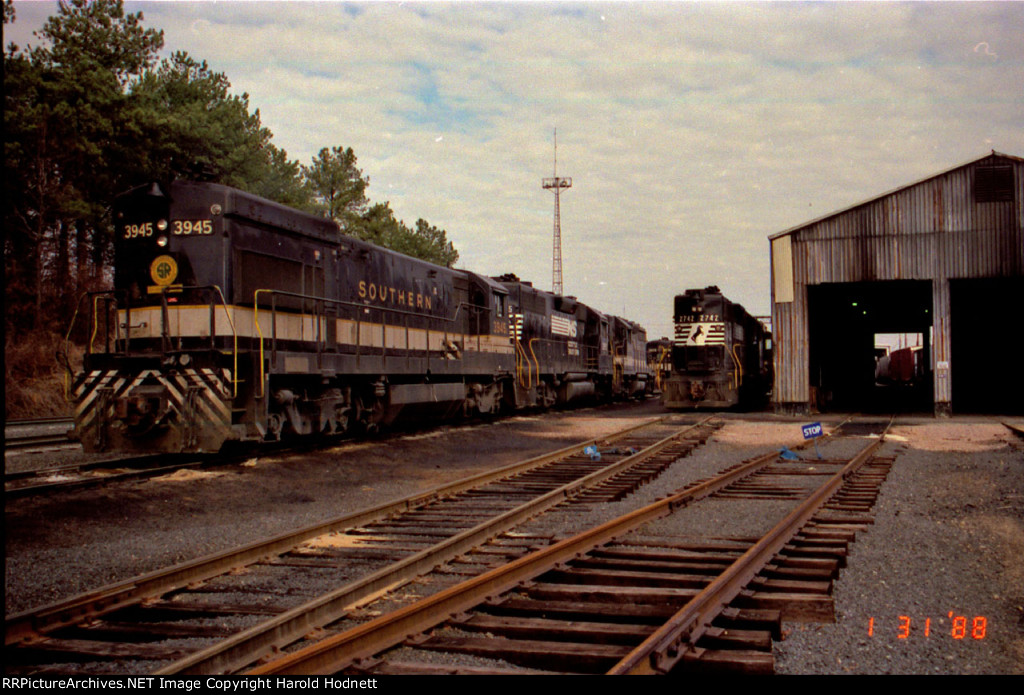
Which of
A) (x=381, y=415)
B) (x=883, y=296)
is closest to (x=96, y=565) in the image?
(x=381, y=415)

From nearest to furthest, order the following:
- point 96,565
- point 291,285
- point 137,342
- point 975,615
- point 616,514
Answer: point 975,615 → point 96,565 → point 616,514 → point 137,342 → point 291,285

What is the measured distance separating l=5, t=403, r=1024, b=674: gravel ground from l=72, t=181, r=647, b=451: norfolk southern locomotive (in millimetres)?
793

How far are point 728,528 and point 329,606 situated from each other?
12.4 ft

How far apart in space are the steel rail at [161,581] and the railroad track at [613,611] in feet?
4.89

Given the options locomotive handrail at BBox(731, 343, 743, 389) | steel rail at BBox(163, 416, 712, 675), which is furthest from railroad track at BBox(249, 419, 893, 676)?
locomotive handrail at BBox(731, 343, 743, 389)

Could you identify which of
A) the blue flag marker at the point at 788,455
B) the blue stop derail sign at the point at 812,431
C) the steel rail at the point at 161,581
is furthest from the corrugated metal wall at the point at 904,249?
the steel rail at the point at 161,581

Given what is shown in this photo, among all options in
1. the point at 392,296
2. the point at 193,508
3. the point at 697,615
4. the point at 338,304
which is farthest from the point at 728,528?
the point at 392,296

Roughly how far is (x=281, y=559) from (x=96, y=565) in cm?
132

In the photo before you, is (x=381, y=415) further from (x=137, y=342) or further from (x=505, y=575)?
(x=505, y=575)

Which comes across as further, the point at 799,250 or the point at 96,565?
the point at 799,250

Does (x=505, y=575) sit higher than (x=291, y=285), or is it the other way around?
(x=291, y=285)

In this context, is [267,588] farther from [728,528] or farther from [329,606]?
[728,528]

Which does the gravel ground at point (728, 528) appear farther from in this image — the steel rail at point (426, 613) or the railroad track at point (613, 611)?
the steel rail at point (426, 613)

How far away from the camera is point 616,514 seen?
24.3 ft
